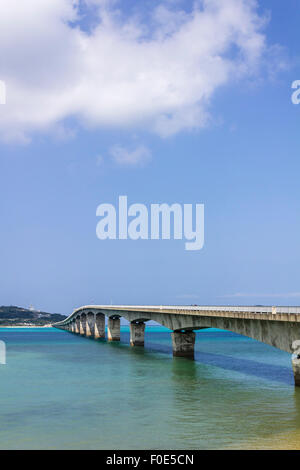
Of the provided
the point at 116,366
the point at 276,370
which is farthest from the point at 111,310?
the point at 276,370

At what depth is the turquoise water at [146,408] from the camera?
21922 mm

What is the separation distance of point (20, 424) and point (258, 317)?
21861 mm

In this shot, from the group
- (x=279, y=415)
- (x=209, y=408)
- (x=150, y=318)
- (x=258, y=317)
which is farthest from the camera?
(x=150, y=318)

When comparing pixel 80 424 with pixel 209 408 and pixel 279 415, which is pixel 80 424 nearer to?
pixel 209 408

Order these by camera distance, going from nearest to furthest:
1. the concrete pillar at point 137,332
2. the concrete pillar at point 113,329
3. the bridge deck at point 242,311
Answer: the bridge deck at point 242,311
the concrete pillar at point 137,332
the concrete pillar at point 113,329

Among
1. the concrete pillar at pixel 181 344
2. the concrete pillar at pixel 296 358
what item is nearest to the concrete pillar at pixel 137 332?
the concrete pillar at pixel 181 344

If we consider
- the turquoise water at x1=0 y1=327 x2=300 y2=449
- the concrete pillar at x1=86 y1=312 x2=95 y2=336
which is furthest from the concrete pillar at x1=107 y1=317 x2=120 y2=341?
the turquoise water at x1=0 y1=327 x2=300 y2=449

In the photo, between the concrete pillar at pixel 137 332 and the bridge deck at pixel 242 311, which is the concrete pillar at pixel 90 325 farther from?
the bridge deck at pixel 242 311

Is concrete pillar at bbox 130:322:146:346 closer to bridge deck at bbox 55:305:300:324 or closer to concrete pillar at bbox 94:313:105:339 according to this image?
bridge deck at bbox 55:305:300:324

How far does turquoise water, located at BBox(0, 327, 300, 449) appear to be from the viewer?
21922 millimetres

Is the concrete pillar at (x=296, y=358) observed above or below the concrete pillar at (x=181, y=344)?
above
